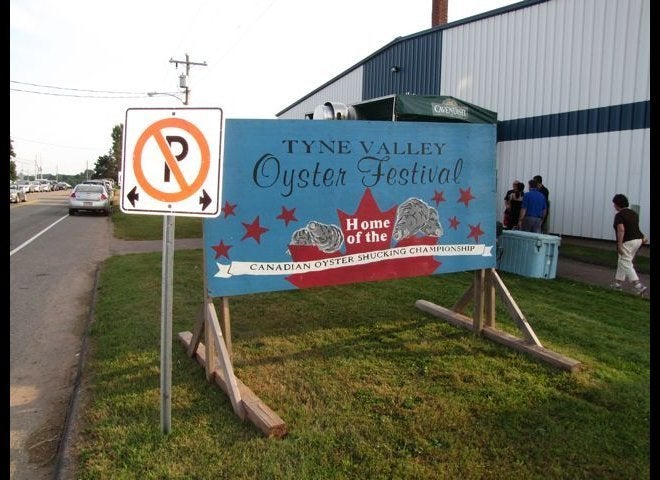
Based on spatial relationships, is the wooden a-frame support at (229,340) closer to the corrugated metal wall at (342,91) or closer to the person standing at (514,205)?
the person standing at (514,205)

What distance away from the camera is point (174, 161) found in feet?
10.4

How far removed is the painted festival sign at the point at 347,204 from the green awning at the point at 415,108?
15.4ft

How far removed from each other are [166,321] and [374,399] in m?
1.64

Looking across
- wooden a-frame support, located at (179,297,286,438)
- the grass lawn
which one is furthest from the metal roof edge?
wooden a-frame support, located at (179,297,286,438)

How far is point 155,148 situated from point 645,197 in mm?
11872

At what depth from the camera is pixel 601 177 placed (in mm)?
13008

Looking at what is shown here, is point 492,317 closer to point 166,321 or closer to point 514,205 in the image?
point 166,321

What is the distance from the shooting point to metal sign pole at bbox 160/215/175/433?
3299mm

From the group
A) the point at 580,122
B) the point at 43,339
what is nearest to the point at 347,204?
the point at 43,339

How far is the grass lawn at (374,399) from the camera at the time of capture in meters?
3.14

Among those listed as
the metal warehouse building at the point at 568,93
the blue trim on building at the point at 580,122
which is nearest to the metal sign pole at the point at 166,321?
the metal warehouse building at the point at 568,93

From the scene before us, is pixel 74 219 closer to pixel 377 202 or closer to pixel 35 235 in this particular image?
pixel 35 235

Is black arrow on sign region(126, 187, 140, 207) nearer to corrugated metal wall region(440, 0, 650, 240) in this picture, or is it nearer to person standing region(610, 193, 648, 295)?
person standing region(610, 193, 648, 295)
